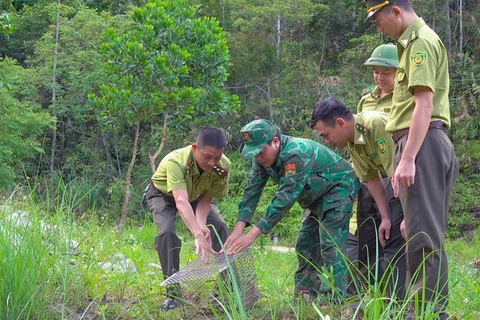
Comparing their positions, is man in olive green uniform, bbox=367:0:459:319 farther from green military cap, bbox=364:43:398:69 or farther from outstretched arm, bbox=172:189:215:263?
outstretched arm, bbox=172:189:215:263

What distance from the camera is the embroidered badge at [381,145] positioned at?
4.12 meters

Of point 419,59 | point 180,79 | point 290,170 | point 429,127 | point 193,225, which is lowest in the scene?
point 180,79

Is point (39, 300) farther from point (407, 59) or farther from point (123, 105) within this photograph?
point (123, 105)

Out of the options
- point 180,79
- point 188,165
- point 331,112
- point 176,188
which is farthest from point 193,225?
point 180,79

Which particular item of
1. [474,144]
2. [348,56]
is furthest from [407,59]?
[348,56]

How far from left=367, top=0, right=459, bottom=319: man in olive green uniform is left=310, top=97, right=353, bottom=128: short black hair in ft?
2.33

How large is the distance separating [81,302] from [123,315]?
0.28 m

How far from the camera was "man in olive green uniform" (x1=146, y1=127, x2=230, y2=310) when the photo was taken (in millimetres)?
4547

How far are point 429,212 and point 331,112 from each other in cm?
112

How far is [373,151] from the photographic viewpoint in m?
4.27

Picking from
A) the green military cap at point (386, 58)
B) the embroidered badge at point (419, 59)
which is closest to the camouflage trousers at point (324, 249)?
the green military cap at point (386, 58)

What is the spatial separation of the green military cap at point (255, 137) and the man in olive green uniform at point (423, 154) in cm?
90

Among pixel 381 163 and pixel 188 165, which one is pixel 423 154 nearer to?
pixel 381 163

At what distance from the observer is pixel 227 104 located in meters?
13.4
